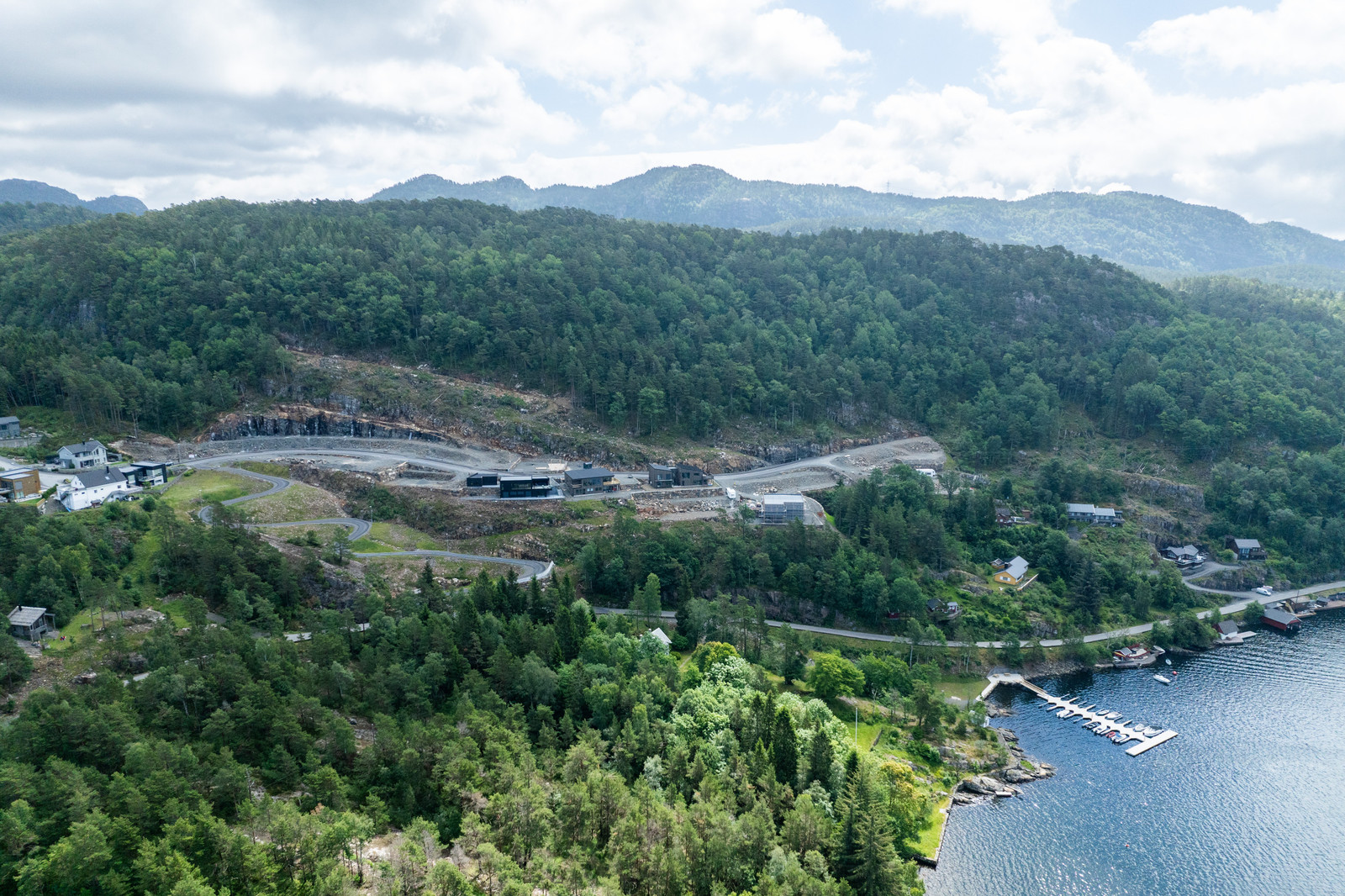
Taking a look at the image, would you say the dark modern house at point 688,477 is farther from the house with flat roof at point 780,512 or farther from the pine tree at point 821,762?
the pine tree at point 821,762

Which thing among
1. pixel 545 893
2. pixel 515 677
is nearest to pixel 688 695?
pixel 515 677

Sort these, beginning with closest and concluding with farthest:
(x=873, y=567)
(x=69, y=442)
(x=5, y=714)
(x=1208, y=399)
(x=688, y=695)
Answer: (x=5, y=714) < (x=688, y=695) < (x=873, y=567) < (x=69, y=442) < (x=1208, y=399)

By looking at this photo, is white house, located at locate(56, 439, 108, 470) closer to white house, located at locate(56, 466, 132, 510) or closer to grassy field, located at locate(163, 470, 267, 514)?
white house, located at locate(56, 466, 132, 510)

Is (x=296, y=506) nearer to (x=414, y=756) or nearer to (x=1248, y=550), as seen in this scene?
(x=414, y=756)

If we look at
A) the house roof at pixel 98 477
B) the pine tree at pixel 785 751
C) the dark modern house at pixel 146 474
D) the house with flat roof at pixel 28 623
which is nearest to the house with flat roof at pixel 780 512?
the pine tree at pixel 785 751

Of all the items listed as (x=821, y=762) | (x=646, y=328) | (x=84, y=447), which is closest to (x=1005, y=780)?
(x=821, y=762)

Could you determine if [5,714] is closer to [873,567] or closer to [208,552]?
[208,552]
